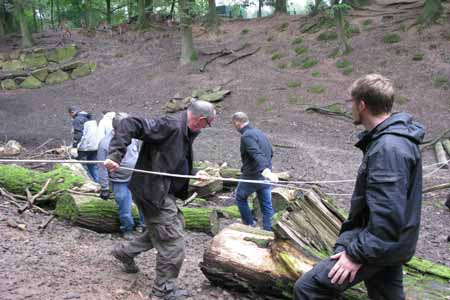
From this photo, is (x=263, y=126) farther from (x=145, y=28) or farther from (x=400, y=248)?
(x=145, y=28)

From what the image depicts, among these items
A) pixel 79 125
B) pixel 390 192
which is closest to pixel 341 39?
pixel 79 125

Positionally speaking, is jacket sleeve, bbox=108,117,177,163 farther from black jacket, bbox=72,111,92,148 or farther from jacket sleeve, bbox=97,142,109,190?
black jacket, bbox=72,111,92,148

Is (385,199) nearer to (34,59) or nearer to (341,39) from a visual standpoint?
(341,39)

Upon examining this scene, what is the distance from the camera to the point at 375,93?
2.89m

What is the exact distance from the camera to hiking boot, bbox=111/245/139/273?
5.06 m

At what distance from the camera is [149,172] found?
434 cm

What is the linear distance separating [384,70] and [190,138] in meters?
16.1

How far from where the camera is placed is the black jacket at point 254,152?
7070mm

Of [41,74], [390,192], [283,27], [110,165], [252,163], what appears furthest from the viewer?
[283,27]

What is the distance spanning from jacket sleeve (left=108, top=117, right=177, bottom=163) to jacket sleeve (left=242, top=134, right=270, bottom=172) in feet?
9.27

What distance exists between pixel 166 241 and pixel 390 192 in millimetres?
2507

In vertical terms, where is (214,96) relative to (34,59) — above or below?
below

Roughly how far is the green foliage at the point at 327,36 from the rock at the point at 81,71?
12.3 meters

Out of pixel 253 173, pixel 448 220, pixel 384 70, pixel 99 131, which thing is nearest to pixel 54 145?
pixel 99 131
